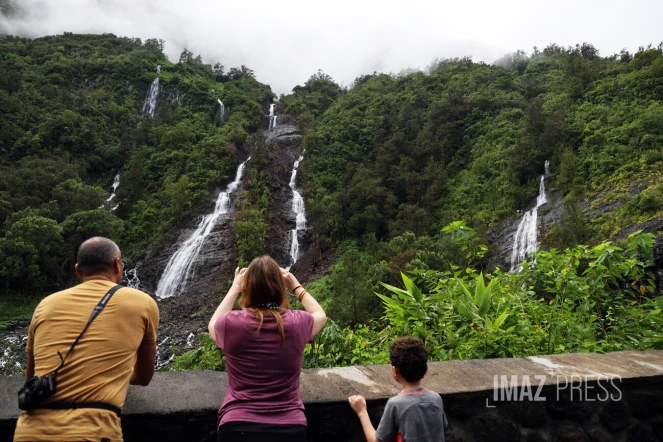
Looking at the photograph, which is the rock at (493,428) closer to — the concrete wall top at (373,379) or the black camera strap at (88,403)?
the concrete wall top at (373,379)

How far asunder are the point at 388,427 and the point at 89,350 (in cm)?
118

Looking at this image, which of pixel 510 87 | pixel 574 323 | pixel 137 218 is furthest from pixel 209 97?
pixel 574 323

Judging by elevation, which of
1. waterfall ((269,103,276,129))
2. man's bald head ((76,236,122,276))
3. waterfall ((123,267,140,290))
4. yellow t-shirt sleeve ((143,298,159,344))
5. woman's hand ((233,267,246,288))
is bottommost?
waterfall ((123,267,140,290))

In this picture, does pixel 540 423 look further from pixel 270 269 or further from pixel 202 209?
pixel 202 209

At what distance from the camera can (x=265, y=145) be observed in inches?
A: 1545

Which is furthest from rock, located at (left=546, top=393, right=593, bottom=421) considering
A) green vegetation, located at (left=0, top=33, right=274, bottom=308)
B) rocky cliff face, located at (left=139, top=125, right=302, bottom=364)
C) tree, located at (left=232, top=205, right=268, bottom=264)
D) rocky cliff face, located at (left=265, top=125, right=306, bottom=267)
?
green vegetation, located at (left=0, top=33, right=274, bottom=308)

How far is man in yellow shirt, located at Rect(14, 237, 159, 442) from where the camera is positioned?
1.31 metres

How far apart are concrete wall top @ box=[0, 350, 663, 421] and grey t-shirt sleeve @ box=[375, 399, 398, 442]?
21 centimetres

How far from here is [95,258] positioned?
5.35 ft

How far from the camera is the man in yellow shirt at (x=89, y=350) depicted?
1.31 meters

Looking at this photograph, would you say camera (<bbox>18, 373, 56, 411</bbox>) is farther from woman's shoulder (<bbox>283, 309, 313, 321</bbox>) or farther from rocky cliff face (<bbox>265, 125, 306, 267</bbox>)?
rocky cliff face (<bbox>265, 125, 306, 267</bbox>)

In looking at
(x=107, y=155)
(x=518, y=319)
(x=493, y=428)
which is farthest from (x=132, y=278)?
(x=493, y=428)

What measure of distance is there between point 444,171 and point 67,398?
30068 mm

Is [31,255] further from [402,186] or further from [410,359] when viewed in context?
[410,359]
